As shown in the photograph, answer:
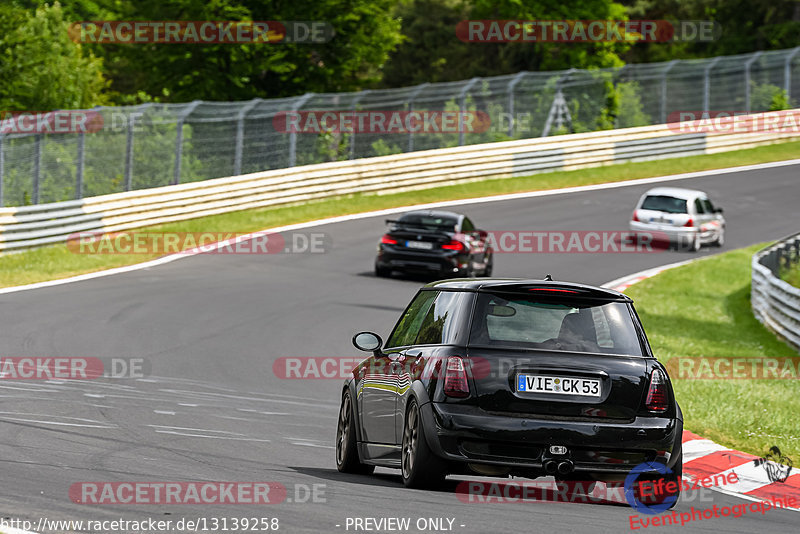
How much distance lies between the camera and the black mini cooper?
25.7 feet

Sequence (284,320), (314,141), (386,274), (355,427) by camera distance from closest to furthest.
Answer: (355,427), (284,320), (386,274), (314,141)

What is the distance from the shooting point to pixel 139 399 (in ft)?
42.5

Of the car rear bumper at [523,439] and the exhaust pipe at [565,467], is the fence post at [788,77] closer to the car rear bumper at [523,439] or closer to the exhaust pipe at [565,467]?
the car rear bumper at [523,439]

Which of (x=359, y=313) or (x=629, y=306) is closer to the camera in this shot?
(x=629, y=306)

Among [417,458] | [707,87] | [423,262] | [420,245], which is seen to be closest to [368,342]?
[417,458]

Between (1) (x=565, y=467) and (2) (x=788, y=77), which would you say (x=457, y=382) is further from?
(2) (x=788, y=77)

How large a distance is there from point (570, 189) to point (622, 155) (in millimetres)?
5173

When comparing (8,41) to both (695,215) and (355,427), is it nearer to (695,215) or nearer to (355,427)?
(695,215)

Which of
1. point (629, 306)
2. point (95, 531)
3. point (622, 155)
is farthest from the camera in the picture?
point (622, 155)

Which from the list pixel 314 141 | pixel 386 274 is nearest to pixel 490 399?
pixel 386 274

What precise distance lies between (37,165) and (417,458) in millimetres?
20808

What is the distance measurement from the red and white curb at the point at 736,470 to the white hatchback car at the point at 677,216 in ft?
66.2

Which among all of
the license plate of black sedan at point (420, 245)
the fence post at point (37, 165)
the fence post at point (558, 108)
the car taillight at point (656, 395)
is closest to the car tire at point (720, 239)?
the license plate of black sedan at point (420, 245)

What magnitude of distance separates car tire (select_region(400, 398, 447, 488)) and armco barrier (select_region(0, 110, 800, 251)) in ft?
60.8
